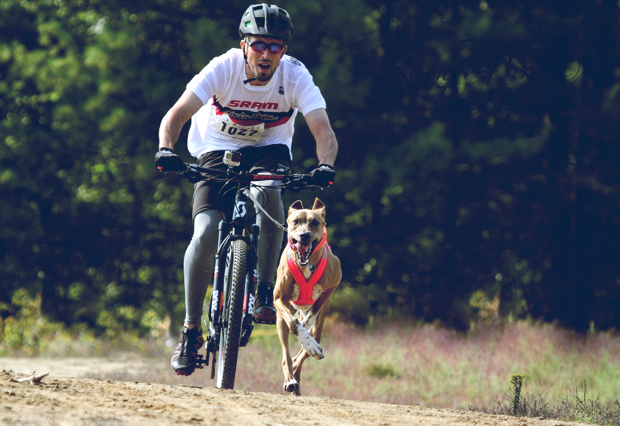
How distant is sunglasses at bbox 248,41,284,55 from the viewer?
613 cm

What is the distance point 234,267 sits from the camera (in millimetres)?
6168

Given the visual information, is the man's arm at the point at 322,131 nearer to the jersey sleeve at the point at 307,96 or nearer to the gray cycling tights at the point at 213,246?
the jersey sleeve at the point at 307,96

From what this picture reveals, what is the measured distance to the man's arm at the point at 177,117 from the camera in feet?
20.1

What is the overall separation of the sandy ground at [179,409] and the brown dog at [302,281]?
0.75 metres

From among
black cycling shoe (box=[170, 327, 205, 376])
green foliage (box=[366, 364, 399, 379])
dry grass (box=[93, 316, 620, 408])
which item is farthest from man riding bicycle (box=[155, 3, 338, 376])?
green foliage (box=[366, 364, 399, 379])

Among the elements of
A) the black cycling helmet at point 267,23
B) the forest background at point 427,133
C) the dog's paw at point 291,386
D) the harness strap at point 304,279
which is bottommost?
the dog's paw at point 291,386

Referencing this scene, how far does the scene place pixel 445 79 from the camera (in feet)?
53.4

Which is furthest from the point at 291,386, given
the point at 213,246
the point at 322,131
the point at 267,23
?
the point at 267,23

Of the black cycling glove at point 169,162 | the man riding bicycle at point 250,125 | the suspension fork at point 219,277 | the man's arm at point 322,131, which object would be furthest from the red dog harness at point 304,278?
the black cycling glove at point 169,162

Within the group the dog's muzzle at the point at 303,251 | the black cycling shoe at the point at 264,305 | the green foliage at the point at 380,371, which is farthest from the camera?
the green foliage at the point at 380,371

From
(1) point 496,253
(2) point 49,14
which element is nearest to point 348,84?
(1) point 496,253

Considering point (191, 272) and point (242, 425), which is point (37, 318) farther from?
point (242, 425)

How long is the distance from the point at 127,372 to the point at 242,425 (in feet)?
23.6

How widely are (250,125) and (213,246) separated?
959mm
